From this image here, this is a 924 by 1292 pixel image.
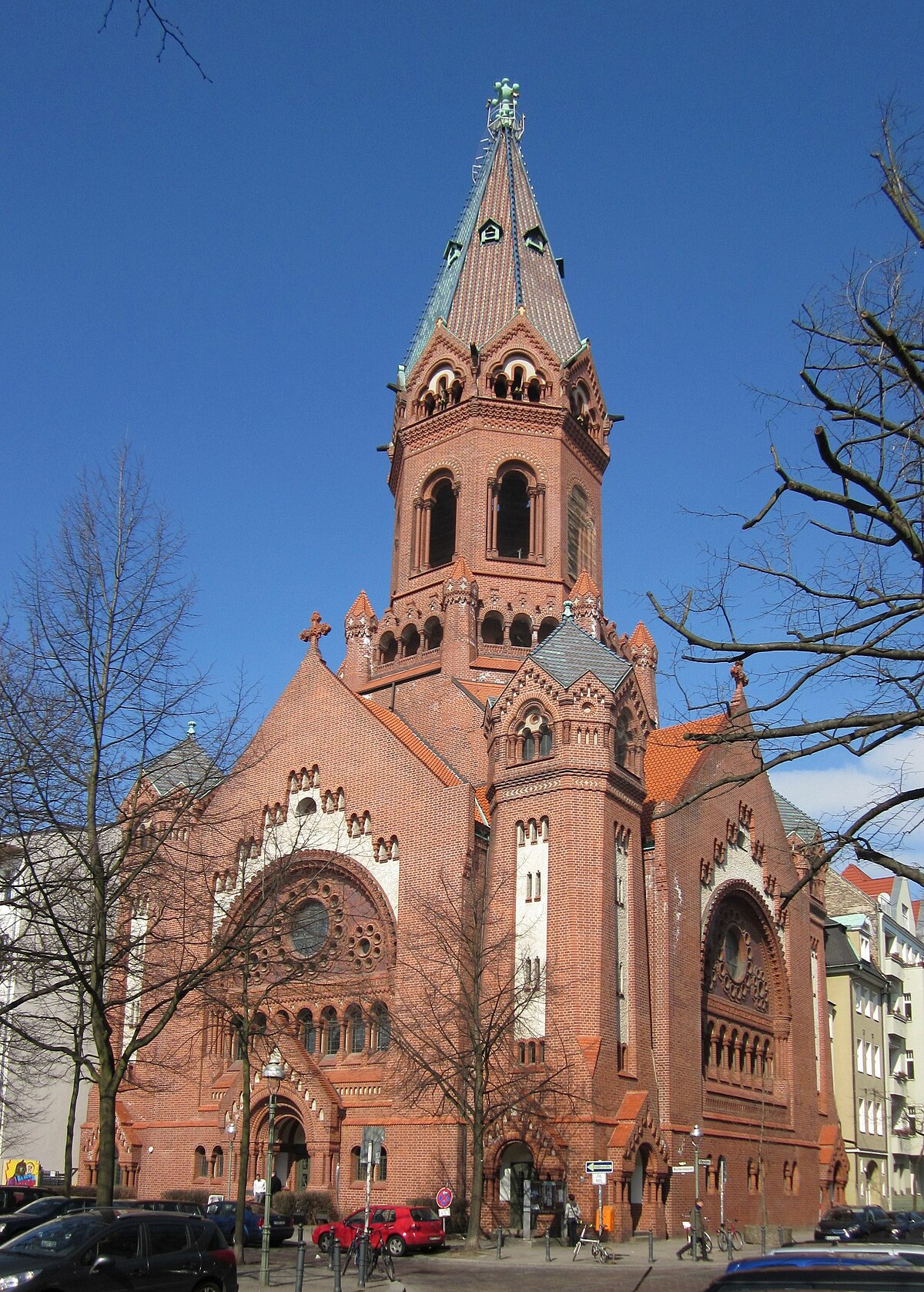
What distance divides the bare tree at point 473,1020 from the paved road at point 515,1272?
7.31 ft

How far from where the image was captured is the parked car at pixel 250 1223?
102 feet

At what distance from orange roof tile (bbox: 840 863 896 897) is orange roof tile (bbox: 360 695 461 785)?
114 ft

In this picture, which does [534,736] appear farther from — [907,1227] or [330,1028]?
[907,1227]

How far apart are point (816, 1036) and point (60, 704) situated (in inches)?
1483

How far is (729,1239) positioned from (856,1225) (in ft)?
15.7

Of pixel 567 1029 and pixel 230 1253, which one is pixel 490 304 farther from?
pixel 230 1253

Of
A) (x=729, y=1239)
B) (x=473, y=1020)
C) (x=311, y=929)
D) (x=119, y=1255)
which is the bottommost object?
(x=729, y=1239)

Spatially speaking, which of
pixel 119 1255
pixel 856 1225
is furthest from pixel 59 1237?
pixel 856 1225

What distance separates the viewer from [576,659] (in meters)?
40.7

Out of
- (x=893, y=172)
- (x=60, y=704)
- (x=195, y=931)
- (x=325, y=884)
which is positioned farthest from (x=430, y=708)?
(x=893, y=172)

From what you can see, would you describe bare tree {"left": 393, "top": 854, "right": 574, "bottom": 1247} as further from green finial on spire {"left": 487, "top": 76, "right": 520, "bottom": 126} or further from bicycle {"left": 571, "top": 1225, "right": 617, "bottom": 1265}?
green finial on spire {"left": 487, "top": 76, "right": 520, "bottom": 126}

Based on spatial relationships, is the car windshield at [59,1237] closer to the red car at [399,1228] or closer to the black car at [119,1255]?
the black car at [119,1255]

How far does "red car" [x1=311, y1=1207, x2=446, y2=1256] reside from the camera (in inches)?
1198

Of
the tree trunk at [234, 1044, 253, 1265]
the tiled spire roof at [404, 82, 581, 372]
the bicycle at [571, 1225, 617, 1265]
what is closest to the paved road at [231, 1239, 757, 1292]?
the bicycle at [571, 1225, 617, 1265]
